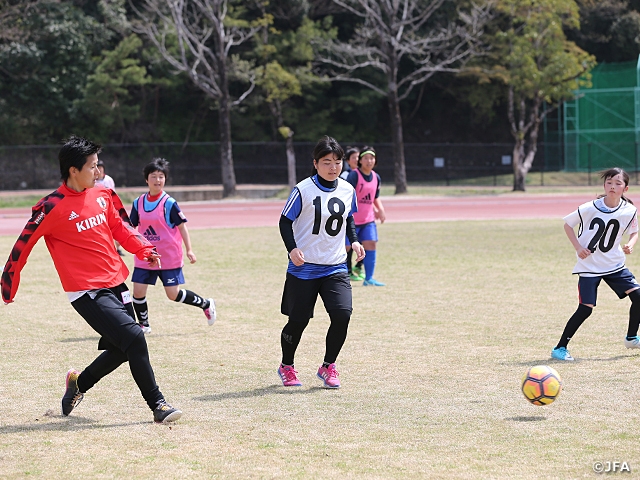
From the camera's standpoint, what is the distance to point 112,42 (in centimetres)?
4541

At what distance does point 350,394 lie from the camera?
671 cm

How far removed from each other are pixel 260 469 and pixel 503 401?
222 centimetres

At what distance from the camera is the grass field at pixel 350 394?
5039mm

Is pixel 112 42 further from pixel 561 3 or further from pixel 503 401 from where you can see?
pixel 503 401

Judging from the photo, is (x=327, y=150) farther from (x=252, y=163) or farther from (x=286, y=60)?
(x=252, y=163)

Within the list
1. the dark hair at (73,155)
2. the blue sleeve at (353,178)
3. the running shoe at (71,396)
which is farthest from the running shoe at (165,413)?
the blue sleeve at (353,178)

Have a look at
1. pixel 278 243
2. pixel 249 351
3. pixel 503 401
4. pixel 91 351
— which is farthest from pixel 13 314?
pixel 278 243

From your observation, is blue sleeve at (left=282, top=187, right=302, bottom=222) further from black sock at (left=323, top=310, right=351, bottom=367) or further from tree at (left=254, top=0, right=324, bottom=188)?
tree at (left=254, top=0, right=324, bottom=188)

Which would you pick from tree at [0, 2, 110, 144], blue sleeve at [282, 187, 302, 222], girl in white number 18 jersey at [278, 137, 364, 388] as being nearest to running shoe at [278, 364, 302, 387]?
girl in white number 18 jersey at [278, 137, 364, 388]

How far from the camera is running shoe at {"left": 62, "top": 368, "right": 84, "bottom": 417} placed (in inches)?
244

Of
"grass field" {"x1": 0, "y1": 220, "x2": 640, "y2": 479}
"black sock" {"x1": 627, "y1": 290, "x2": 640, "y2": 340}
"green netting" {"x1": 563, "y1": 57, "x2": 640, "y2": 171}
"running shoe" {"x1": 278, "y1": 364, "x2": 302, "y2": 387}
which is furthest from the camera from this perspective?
"green netting" {"x1": 563, "y1": 57, "x2": 640, "y2": 171}

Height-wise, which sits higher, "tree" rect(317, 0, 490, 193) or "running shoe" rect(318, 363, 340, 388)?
"tree" rect(317, 0, 490, 193)

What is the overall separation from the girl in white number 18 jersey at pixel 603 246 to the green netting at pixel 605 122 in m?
40.6

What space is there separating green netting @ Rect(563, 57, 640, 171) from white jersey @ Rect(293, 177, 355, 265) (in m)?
42.3
